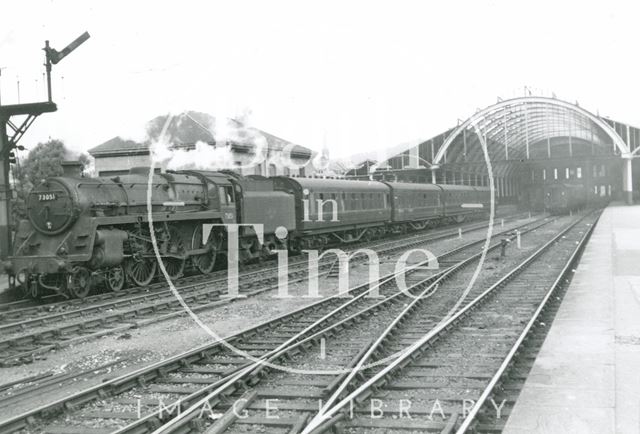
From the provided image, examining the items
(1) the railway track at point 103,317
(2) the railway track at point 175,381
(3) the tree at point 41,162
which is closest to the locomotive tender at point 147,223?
(1) the railway track at point 103,317

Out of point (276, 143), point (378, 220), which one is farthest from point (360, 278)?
point (276, 143)

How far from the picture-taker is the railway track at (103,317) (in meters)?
8.91

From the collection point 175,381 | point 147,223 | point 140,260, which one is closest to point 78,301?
point 140,260

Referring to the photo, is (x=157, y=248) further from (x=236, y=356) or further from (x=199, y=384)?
(x=199, y=384)

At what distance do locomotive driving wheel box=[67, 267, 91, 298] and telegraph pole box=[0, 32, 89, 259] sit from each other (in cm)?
518

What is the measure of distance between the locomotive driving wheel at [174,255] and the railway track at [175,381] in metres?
5.48

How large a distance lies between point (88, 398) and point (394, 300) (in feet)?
21.5

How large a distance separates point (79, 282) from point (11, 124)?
20.5 ft

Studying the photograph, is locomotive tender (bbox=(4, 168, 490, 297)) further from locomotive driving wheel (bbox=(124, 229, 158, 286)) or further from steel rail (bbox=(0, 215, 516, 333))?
steel rail (bbox=(0, 215, 516, 333))

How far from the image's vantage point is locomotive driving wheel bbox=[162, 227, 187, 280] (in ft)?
48.5

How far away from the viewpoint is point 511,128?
5866 centimetres

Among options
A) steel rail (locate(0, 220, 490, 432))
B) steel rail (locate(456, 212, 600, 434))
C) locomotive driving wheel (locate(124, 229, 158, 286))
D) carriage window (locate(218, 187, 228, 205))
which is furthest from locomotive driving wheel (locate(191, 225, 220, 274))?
steel rail (locate(456, 212, 600, 434))

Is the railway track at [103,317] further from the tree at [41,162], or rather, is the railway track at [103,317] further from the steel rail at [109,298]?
the tree at [41,162]

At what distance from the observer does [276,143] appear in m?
39.8
